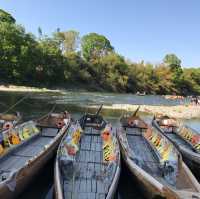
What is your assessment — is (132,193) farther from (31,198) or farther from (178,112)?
(178,112)

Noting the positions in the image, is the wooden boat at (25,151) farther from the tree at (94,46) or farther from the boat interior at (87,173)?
the tree at (94,46)

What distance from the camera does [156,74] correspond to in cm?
10831

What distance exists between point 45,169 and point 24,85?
186 ft

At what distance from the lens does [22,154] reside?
14641mm

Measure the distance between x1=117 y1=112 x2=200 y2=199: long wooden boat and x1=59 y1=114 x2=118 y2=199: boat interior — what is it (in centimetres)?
106

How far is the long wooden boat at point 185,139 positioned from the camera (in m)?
15.2

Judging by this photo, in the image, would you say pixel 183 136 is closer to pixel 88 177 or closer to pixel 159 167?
pixel 159 167

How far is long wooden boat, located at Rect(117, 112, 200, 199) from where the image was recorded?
10.2 m

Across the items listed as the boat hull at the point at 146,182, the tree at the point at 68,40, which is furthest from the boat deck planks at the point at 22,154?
the tree at the point at 68,40

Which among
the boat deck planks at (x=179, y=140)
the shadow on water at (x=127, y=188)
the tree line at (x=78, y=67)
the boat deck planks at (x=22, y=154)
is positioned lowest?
the shadow on water at (x=127, y=188)

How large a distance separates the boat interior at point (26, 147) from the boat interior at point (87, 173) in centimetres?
149

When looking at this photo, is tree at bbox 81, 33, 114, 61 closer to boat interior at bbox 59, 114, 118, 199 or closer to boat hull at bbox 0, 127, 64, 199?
boat interior at bbox 59, 114, 118, 199

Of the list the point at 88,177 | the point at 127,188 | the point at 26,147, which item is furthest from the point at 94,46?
the point at 88,177

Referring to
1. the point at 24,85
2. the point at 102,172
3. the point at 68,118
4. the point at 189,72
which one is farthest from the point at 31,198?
the point at 189,72
